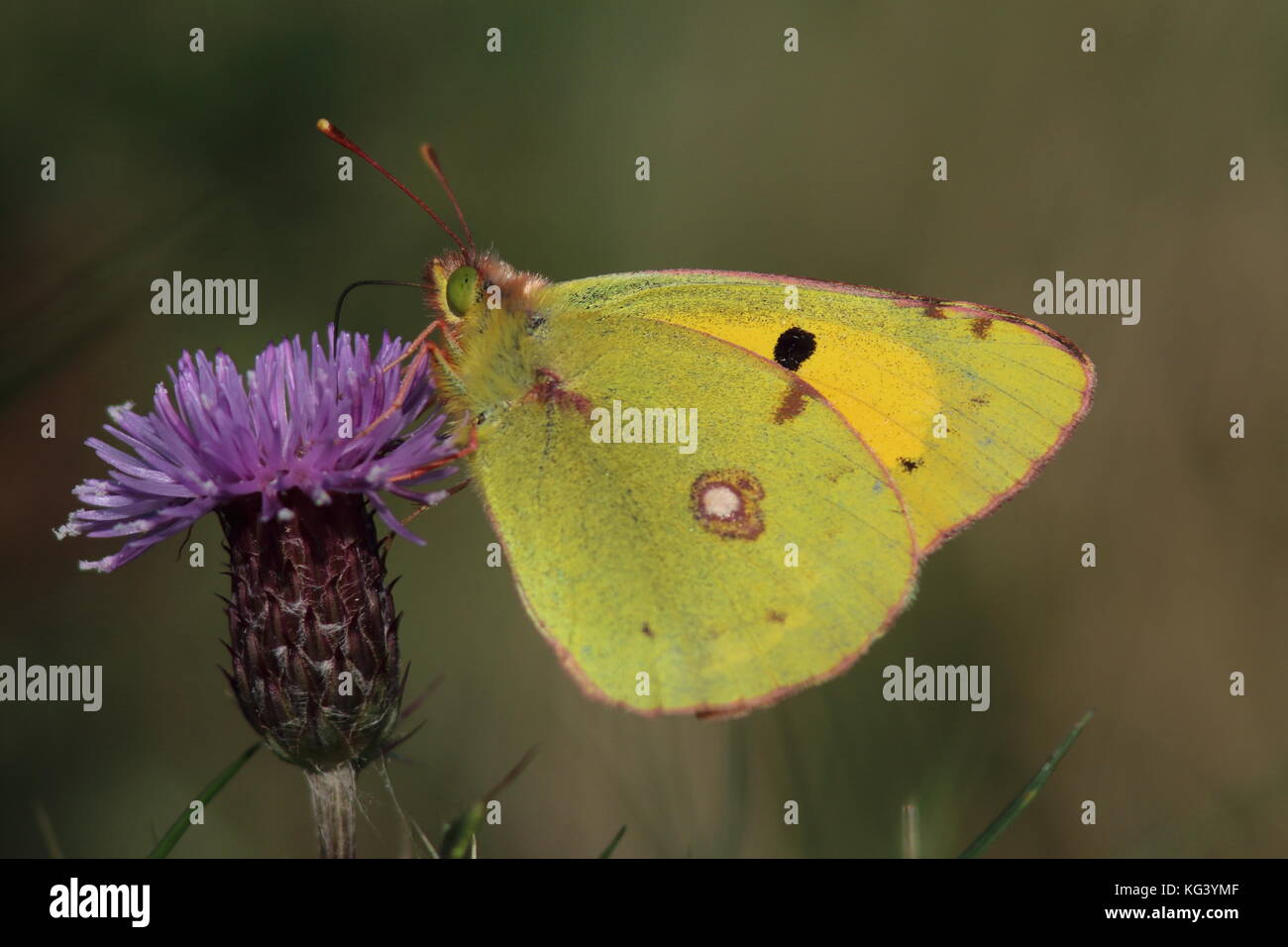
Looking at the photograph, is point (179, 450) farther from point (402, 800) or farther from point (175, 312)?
point (175, 312)

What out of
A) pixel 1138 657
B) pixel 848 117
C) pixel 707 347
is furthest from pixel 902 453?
pixel 848 117

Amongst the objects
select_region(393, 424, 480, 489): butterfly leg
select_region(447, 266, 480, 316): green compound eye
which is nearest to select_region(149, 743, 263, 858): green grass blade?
select_region(393, 424, 480, 489): butterfly leg

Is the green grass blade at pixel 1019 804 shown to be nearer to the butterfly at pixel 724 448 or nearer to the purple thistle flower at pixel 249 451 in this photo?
the butterfly at pixel 724 448

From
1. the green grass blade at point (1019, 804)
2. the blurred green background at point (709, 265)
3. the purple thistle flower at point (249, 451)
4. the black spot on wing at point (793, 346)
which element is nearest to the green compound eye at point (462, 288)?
the purple thistle flower at point (249, 451)

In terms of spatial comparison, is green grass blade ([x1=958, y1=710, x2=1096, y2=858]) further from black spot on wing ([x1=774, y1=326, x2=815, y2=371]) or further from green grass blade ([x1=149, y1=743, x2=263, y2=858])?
green grass blade ([x1=149, y1=743, x2=263, y2=858])

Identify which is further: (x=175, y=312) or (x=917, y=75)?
(x=917, y=75)

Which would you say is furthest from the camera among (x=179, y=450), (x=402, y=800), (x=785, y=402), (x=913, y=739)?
(x=402, y=800)
